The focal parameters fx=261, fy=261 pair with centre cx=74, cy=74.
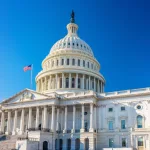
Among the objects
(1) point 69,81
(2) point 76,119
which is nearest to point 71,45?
(1) point 69,81

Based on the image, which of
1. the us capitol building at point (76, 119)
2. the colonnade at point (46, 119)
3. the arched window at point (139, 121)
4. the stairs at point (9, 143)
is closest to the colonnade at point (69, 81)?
the us capitol building at point (76, 119)

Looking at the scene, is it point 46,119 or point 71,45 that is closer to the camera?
point 46,119

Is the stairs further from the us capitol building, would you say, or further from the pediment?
the pediment

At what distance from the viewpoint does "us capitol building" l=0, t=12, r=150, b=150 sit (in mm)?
63406

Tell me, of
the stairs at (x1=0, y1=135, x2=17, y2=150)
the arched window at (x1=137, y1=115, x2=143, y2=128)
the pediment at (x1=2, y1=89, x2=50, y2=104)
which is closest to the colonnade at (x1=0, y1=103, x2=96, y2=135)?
the pediment at (x1=2, y1=89, x2=50, y2=104)

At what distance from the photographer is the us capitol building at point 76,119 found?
6341cm

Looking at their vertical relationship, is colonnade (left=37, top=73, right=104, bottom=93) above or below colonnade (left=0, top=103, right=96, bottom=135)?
above

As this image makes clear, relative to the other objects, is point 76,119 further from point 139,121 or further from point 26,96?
point 139,121

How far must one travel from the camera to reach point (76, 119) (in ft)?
235

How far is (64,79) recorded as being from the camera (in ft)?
284

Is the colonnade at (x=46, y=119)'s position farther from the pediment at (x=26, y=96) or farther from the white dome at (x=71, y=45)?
the white dome at (x=71, y=45)

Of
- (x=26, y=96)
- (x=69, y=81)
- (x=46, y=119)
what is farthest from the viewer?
(x=69, y=81)

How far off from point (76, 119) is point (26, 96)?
1622 centimetres

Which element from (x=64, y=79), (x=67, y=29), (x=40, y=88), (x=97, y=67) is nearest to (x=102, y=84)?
(x=97, y=67)
